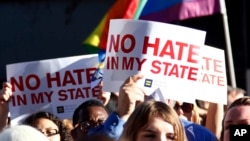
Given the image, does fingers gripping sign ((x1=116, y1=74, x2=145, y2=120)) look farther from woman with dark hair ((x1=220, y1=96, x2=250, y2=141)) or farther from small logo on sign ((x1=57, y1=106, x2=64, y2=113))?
small logo on sign ((x1=57, y1=106, x2=64, y2=113))

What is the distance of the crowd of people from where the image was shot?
400cm

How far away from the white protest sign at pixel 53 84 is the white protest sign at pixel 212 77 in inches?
28.9

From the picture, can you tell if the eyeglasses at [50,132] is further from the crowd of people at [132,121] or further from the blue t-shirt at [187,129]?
the blue t-shirt at [187,129]

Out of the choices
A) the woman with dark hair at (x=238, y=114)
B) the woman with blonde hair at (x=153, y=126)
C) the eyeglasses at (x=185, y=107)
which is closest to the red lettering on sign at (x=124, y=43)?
the eyeglasses at (x=185, y=107)

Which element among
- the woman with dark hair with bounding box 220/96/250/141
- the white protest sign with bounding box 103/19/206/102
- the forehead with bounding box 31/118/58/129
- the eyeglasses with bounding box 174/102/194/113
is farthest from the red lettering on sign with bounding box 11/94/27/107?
the woman with dark hair with bounding box 220/96/250/141

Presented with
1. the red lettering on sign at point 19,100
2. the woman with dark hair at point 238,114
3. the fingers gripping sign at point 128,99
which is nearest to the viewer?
the woman with dark hair at point 238,114

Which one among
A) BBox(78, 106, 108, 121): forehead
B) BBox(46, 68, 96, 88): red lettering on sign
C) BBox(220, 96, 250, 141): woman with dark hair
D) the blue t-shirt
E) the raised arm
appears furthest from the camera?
BBox(46, 68, 96, 88): red lettering on sign

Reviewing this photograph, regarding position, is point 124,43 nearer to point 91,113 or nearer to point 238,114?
point 91,113

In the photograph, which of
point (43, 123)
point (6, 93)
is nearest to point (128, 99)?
point (43, 123)

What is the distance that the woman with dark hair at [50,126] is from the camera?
5223 mm

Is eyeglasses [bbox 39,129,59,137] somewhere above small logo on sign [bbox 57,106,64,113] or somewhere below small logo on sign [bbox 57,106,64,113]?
above

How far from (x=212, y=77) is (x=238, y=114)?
1586 millimetres

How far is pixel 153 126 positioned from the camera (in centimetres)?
404

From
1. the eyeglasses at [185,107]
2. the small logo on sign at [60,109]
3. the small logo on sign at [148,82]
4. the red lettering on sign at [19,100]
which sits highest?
the small logo on sign at [148,82]
